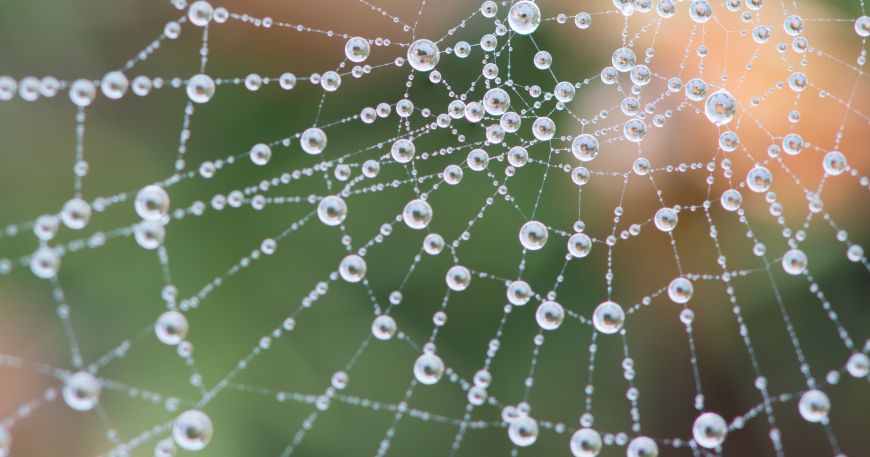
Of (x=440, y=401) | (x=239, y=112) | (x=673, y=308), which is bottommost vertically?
(x=440, y=401)

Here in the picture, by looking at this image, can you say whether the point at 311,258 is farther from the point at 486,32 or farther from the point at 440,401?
the point at 486,32

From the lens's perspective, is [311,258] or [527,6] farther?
[311,258]

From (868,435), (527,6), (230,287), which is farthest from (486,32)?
(868,435)

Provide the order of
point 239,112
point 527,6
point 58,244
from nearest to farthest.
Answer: point 527,6 → point 58,244 → point 239,112

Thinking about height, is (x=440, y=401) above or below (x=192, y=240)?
below

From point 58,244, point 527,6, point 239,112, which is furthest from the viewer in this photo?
point 239,112

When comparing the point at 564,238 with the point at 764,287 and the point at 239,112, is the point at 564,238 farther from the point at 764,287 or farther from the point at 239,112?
the point at 239,112

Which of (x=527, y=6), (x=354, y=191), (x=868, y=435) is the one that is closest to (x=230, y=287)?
(x=354, y=191)
